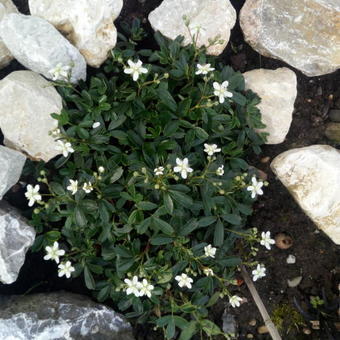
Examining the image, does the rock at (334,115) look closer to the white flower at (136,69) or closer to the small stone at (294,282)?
the small stone at (294,282)

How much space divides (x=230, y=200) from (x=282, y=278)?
126cm

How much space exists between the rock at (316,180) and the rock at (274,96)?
27cm

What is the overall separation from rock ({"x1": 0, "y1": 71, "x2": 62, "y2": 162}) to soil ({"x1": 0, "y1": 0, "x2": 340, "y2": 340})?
48.2 inches

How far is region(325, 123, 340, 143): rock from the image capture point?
4520mm

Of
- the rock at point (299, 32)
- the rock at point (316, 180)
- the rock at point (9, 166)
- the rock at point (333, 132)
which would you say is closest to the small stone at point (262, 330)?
the rock at point (316, 180)

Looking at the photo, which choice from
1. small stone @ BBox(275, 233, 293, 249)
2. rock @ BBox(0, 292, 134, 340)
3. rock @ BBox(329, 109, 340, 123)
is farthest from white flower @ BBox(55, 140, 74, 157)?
rock @ BBox(329, 109, 340, 123)

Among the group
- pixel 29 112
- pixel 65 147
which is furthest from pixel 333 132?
pixel 29 112

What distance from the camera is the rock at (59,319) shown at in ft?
11.9

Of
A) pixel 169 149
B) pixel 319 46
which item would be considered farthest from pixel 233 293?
pixel 319 46

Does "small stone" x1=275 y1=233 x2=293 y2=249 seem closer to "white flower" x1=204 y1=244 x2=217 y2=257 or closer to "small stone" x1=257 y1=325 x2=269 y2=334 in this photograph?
"small stone" x1=257 y1=325 x2=269 y2=334

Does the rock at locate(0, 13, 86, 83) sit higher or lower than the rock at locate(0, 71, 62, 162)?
higher

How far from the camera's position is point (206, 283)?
12.2 feet

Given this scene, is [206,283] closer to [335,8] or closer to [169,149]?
[169,149]

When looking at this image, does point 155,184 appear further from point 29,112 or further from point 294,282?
point 294,282
